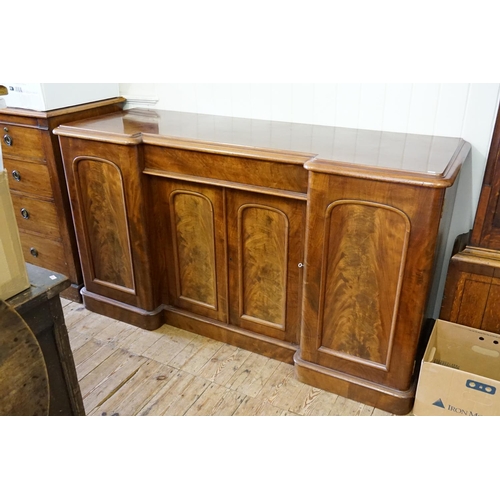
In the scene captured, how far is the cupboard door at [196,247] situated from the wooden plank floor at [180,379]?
21 centimetres

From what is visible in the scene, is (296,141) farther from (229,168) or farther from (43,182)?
(43,182)

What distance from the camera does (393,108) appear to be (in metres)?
2.00

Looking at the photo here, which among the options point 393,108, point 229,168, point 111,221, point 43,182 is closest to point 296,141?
point 229,168

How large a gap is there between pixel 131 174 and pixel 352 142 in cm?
99

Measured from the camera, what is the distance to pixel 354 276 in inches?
70.9

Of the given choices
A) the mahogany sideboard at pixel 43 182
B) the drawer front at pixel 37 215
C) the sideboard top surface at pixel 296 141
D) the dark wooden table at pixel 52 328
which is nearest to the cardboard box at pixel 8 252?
the dark wooden table at pixel 52 328

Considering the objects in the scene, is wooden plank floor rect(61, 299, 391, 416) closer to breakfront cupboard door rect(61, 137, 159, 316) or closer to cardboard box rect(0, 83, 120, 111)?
breakfront cupboard door rect(61, 137, 159, 316)

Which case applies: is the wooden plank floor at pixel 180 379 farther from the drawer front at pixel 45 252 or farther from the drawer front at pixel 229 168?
the drawer front at pixel 229 168

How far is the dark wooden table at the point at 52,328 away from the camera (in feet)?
3.98

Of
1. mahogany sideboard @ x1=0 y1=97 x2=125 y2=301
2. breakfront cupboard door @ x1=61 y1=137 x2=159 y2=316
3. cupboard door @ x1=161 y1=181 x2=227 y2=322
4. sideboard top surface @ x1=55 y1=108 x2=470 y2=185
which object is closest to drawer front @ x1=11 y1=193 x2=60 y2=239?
mahogany sideboard @ x1=0 y1=97 x2=125 y2=301

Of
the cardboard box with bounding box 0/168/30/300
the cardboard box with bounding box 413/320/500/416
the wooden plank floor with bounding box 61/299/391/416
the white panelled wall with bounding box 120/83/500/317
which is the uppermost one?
the white panelled wall with bounding box 120/83/500/317

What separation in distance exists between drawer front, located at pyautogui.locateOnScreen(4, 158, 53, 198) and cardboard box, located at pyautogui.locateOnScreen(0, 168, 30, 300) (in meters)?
1.39

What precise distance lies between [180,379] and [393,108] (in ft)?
5.05

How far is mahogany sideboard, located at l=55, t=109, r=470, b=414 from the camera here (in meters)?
1.67
